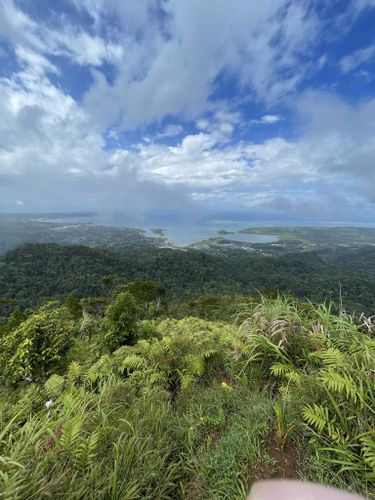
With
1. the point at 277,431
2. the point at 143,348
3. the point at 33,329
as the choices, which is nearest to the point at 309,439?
the point at 277,431

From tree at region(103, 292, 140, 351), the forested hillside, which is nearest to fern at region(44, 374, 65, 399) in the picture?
tree at region(103, 292, 140, 351)

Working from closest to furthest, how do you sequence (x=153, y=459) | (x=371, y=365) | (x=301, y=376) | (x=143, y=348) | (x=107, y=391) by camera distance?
(x=153, y=459), (x=371, y=365), (x=301, y=376), (x=107, y=391), (x=143, y=348)

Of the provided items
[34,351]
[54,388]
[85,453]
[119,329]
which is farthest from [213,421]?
[34,351]

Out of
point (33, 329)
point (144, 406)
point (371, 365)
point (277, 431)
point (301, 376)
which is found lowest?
point (33, 329)

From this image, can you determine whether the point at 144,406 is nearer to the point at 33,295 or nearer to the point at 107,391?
the point at 107,391

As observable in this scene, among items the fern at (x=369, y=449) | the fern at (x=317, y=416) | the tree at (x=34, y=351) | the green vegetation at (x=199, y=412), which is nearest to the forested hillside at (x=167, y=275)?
the tree at (x=34, y=351)

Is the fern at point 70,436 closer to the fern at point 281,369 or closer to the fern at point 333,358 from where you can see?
the fern at point 281,369
